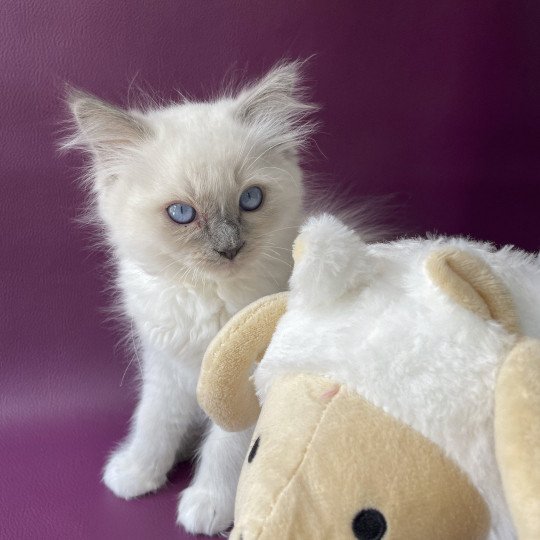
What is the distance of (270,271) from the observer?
3.56ft

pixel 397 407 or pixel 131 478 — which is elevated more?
pixel 397 407

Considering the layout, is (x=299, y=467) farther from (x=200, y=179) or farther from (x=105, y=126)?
(x=105, y=126)

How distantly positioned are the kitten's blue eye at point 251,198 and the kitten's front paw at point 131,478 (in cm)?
55

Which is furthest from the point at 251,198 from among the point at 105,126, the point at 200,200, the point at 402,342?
the point at 402,342

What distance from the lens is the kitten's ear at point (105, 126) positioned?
3.36 feet

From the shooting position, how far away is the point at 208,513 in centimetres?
112

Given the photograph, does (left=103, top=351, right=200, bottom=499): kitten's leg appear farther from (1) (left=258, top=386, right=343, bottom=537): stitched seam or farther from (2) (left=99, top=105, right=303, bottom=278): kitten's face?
(1) (left=258, top=386, right=343, bottom=537): stitched seam

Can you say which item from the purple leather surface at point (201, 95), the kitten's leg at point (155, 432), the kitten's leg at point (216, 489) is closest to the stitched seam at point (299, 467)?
the kitten's leg at point (216, 489)

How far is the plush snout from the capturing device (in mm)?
624

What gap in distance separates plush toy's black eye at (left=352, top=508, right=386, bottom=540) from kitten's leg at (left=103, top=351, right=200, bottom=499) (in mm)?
609

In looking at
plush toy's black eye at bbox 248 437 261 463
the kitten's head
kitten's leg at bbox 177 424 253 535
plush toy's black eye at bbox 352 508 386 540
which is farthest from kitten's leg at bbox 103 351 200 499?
plush toy's black eye at bbox 352 508 386 540

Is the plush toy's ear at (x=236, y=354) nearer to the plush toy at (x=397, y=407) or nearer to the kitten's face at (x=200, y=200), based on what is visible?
the plush toy at (x=397, y=407)

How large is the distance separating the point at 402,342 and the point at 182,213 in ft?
1.45

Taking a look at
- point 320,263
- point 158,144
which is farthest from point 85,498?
point 320,263
